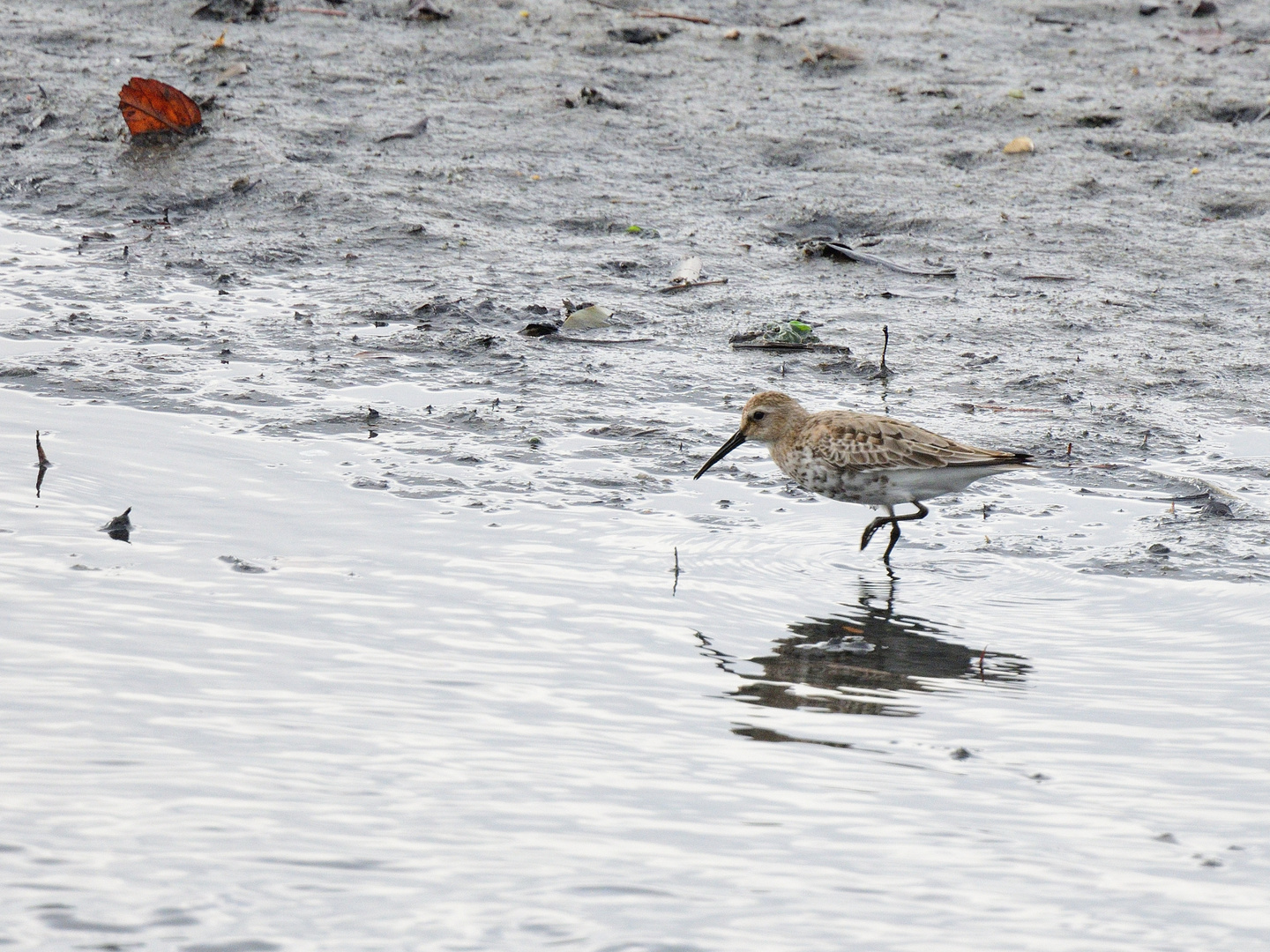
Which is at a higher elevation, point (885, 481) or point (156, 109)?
point (156, 109)

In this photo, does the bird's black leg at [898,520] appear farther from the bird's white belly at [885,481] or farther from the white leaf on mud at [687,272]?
the white leaf on mud at [687,272]

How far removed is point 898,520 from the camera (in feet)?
24.0

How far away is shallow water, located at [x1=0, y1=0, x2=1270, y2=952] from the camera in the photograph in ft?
14.1

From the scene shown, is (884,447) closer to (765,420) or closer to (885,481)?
(885,481)

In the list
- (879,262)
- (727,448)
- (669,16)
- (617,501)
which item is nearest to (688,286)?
(879,262)

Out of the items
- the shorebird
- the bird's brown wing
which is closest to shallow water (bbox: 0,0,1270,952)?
the shorebird

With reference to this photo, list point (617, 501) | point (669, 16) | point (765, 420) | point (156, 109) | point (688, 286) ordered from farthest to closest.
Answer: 1. point (669, 16)
2. point (156, 109)
3. point (688, 286)
4. point (765, 420)
5. point (617, 501)

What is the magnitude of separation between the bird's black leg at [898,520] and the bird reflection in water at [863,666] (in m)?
0.88

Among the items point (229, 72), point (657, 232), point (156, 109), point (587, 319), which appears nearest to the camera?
point (587, 319)

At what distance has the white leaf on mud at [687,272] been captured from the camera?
10.1 metres

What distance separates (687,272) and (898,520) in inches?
133

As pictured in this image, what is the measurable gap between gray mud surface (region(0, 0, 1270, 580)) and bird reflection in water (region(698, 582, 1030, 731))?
1.16 m

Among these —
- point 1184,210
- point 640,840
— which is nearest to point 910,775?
point 640,840

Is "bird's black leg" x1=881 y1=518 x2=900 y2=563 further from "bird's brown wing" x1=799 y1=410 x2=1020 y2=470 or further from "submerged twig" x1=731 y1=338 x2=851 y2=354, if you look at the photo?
"submerged twig" x1=731 y1=338 x2=851 y2=354
